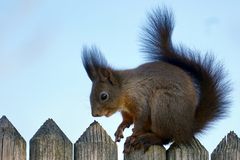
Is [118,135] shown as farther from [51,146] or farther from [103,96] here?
[51,146]

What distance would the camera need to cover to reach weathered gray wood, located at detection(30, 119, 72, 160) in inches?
93.6

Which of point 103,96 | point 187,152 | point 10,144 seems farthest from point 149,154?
point 103,96

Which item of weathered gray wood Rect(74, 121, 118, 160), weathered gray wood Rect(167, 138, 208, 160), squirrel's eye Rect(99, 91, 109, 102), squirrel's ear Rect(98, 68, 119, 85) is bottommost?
weathered gray wood Rect(167, 138, 208, 160)

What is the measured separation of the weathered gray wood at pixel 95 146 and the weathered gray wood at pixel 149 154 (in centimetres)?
9

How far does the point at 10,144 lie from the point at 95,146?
1.23 feet

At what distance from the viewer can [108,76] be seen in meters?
3.17

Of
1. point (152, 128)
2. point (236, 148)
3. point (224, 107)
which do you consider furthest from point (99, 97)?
point (236, 148)

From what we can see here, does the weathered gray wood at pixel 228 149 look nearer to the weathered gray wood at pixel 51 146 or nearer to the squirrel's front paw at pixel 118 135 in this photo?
the squirrel's front paw at pixel 118 135

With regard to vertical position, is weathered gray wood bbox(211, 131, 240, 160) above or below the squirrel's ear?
below

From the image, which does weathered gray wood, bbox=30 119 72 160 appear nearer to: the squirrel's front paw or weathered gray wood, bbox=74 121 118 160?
weathered gray wood, bbox=74 121 118 160

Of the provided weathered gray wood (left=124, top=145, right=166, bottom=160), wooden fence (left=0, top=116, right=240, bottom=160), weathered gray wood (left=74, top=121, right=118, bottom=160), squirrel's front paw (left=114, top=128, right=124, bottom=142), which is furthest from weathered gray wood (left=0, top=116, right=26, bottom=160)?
squirrel's front paw (left=114, top=128, right=124, bottom=142)

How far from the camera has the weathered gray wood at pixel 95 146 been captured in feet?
7.85

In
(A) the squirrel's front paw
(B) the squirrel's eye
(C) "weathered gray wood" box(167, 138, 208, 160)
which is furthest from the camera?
(B) the squirrel's eye

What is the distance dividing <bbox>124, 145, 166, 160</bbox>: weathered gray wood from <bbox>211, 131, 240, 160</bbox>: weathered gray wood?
0.24 meters
